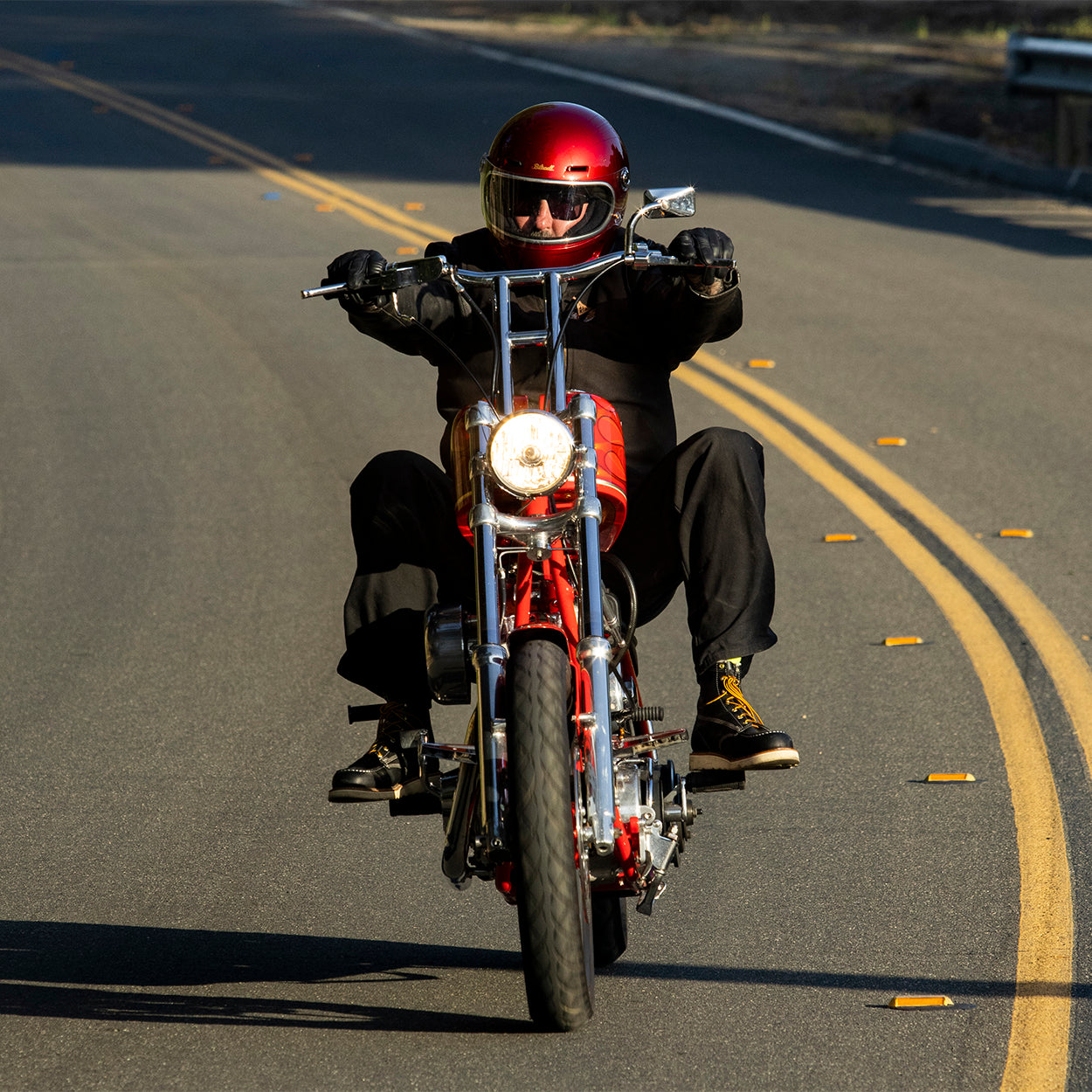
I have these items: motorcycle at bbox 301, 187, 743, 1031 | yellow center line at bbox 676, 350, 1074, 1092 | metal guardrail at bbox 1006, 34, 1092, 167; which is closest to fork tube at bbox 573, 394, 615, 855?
motorcycle at bbox 301, 187, 743, 1031

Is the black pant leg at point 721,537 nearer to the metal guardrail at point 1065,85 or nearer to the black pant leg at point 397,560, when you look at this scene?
the black pant leg at point 397,560

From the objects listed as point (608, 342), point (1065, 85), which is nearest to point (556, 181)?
point (608, 342)

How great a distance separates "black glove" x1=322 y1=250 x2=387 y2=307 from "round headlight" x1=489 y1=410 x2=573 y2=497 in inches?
25.5

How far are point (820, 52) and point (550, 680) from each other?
20544 millimetres

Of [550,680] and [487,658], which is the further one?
[487,658]

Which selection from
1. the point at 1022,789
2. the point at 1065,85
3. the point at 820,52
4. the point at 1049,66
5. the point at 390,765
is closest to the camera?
the point at 390,765

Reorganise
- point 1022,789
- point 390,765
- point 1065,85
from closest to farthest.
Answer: point 390,765, point 1022,789, point 1065,85

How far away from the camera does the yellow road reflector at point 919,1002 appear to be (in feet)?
13.8

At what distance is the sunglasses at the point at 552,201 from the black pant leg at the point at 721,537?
0.71 meters

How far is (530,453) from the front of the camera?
3988 mm

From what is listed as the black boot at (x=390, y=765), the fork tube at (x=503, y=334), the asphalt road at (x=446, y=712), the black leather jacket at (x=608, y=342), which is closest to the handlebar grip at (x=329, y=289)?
the black leather jacket at (x=608, y=342)

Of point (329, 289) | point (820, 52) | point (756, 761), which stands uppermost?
point (329, 289)

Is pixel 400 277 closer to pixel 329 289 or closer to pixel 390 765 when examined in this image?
pixel 329 289

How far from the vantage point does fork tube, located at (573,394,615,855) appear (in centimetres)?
386
